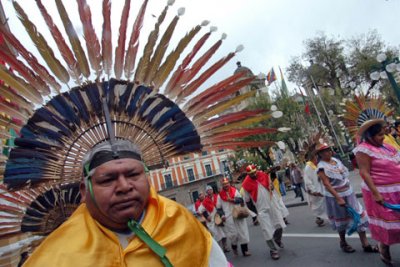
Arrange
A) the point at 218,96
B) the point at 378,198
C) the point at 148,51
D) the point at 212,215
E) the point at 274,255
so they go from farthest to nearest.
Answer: the point at 212,215 < the point at 274,255 < the point at 378,198 < the point at 218,96 < the point at 148,51

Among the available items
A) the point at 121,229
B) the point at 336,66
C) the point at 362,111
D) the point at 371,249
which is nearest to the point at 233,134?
the point at 121,229

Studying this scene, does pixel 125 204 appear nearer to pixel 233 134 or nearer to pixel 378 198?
pixel 233 134

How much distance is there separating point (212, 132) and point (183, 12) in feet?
2.82

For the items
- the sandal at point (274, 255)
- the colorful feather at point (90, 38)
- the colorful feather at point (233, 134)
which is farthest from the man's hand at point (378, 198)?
the colorful feather at point (90, 38)

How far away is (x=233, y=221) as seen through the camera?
26.0 feet

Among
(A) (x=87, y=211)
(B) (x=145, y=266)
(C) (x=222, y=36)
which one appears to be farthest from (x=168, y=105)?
(B) (x=145, y=266)

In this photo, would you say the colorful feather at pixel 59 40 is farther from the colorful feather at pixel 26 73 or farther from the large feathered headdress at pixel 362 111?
the large feathered headdress at pixel 362 111

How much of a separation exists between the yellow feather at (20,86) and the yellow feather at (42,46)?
0.17 metres

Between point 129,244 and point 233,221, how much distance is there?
6.42m

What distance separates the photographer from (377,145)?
13.8 feet

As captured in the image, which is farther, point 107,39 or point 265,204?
point 265,204

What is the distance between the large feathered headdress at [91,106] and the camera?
2.00 meters

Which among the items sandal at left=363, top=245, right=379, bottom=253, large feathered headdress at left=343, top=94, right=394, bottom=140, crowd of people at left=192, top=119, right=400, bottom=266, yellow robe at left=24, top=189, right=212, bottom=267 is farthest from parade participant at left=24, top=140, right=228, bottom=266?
sandal at left=363, top=245, right=379, bottom=253

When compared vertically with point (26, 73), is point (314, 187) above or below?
below
